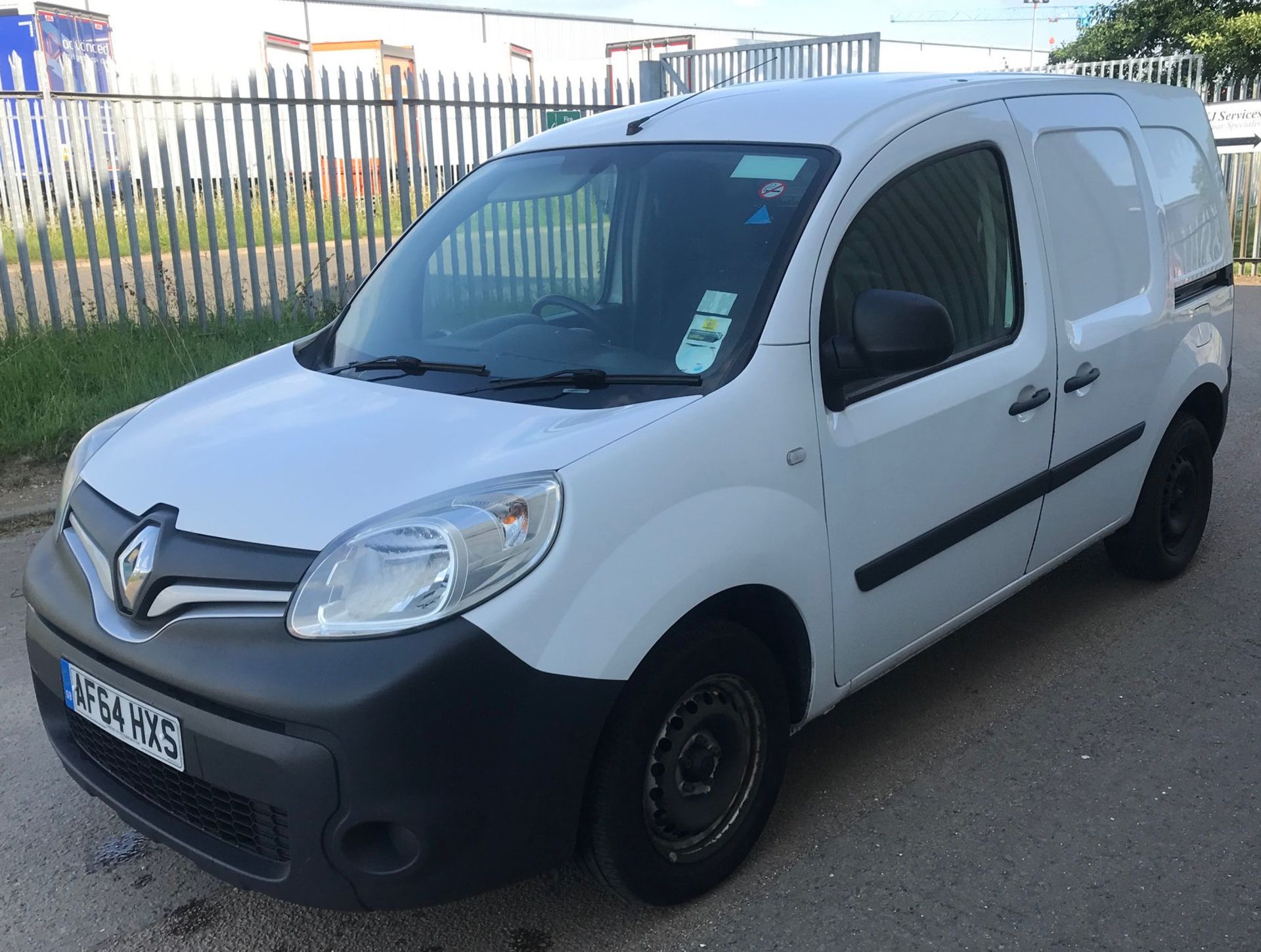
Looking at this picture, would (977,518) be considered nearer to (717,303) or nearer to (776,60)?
(717,303)

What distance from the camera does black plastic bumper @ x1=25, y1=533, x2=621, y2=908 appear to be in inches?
82.4

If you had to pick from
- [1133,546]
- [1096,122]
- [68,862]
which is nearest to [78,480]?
[68,862]

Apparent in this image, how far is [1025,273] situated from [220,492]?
2.34 meters

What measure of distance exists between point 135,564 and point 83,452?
780mm

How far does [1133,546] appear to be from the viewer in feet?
14.3

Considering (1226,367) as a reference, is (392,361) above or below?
above

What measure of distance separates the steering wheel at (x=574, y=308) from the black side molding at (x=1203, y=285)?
2.29 metres

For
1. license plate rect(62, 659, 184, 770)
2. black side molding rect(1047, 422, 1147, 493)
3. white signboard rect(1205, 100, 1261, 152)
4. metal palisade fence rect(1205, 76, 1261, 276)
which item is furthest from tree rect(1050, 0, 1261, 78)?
license plate rect(62, 659, 184, 770)

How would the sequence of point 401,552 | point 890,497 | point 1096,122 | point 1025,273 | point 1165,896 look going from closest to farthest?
point 401,552 < point 1165,896 < point 890,497 < point 1025,273 < point 1096,122

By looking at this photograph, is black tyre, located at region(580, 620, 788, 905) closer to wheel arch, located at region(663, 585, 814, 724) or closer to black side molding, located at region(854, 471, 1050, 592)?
wheel arch, located at region(663, 585, 814, 724)

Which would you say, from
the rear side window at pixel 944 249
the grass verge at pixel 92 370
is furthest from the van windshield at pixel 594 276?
the grass verge at pixel 92 370

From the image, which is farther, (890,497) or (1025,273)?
(1025,273)

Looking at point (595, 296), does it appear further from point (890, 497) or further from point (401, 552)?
point (401, 552)

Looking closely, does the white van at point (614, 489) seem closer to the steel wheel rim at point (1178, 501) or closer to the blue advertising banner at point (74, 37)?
the steel wheel rim at point (1178, 501)
